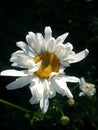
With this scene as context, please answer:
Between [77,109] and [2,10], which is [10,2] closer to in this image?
[2,10]

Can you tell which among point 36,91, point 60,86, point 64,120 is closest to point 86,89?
point 64,120

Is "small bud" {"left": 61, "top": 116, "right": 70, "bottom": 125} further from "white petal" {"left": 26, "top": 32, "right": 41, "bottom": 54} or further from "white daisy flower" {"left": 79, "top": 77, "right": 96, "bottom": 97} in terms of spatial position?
"white petal" {"left": 26, "top": 32, "right": 41, "bottom": 54}

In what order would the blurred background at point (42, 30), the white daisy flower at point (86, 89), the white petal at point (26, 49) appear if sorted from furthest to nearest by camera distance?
the blurred background at point (42, 30) < the white daisy flower at point (86, 89) < the white petal at point (26, 49)

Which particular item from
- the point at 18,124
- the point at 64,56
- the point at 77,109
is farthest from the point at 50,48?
the point at 18,124

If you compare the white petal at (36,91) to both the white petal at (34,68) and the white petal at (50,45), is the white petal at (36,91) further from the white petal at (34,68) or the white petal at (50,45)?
the white petal at (50,45)

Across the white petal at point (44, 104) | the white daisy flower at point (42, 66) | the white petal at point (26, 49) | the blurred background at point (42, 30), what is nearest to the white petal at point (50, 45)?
the white daisy flower at point (42, 66)

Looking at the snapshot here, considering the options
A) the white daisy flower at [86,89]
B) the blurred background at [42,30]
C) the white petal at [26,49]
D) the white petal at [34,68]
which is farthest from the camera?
the blurred background at [42,30]

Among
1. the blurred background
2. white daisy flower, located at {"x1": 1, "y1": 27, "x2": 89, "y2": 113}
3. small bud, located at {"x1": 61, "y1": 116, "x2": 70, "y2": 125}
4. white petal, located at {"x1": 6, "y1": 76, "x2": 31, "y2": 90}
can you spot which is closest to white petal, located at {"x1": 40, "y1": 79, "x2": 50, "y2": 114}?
white daisy flower, located at {"x1": 1, "y1": 27, "x2": 89, "y2": 113}

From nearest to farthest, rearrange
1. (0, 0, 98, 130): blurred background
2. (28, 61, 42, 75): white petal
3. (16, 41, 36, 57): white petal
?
(28, 61, 42, 75): white petal → (16, 41, 36, 57): white petal → (0, 0, 98, 130): blurred background
